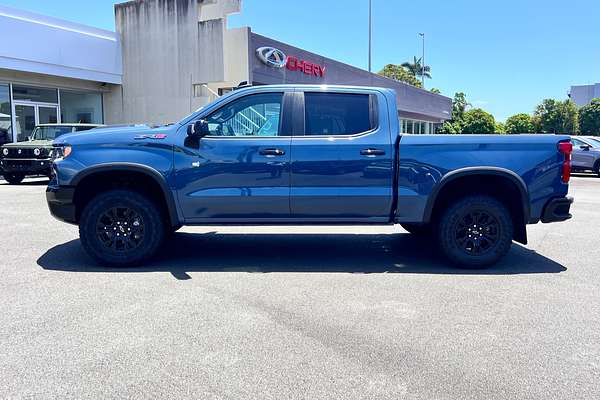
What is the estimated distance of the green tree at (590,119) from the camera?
62656 mm

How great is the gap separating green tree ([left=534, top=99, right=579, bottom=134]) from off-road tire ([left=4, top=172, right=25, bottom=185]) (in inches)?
2466

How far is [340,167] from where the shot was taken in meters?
5.55

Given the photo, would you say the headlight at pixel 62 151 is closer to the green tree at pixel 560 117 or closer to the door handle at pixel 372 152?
the door handle at pixel 372 152

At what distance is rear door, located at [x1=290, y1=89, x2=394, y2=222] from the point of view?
5.55 m

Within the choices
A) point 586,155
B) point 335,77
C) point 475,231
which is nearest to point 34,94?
point 335,77

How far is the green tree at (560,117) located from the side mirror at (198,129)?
66172mm

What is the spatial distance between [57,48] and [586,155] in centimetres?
2070

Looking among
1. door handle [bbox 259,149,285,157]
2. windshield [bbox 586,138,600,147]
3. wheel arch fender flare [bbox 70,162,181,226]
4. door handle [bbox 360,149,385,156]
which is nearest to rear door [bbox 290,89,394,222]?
door handle [bbox 360,149,385,156]

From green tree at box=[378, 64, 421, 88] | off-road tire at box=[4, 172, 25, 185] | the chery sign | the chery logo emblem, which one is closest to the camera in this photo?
off-road tire at box=[4, 172, 25, 185]

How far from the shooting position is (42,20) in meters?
17.8

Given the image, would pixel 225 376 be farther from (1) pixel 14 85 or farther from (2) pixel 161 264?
(1) pixel 14 85

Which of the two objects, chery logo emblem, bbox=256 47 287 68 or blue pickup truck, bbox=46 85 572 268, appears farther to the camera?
chery logo emblem, bbox=256 47 287 68

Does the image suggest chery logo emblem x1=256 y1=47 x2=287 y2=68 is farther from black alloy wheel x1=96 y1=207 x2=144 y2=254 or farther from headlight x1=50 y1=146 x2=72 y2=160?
black alloy wheel x1=96 y1=207 x2=144 y2=254

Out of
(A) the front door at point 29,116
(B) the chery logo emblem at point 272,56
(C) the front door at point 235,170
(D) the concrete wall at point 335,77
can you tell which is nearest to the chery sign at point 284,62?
(B) the chery logo emblem at point 272,56
